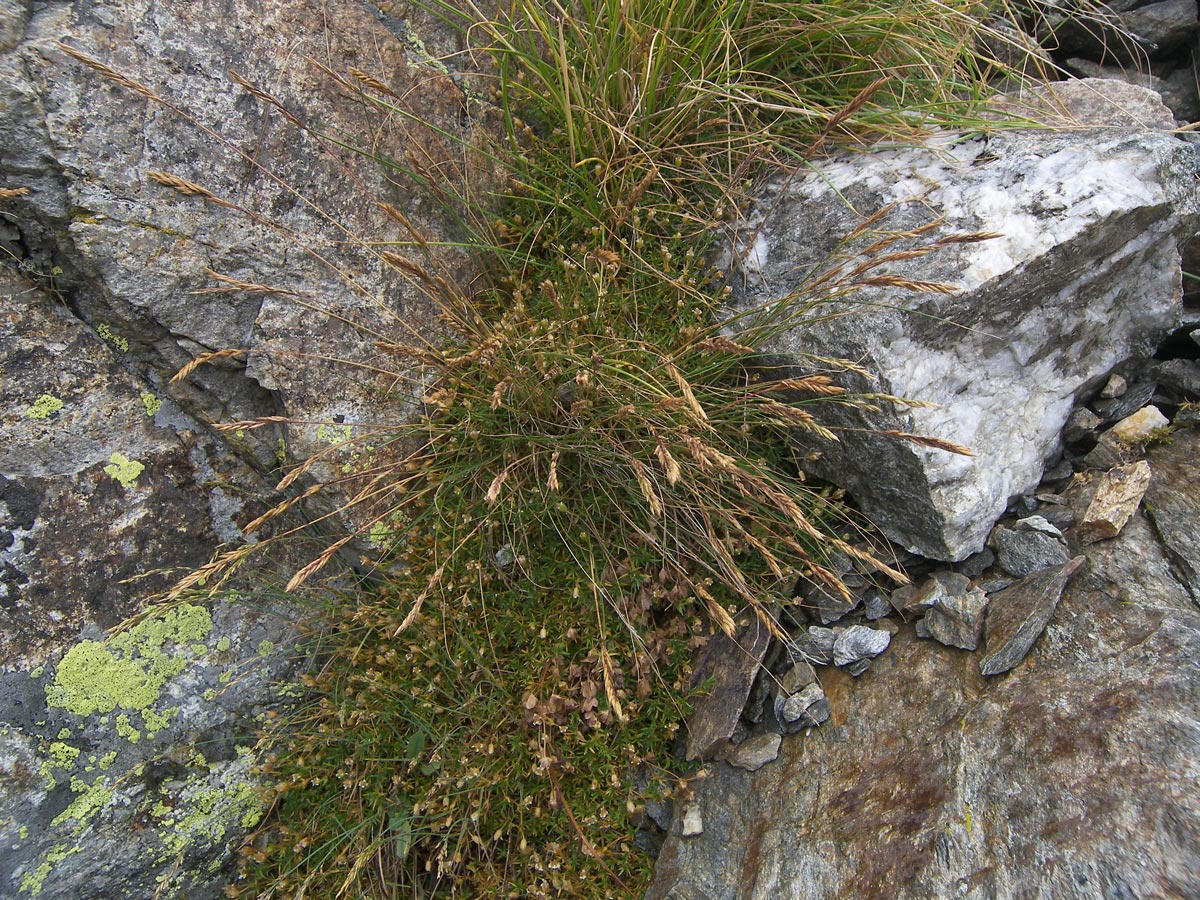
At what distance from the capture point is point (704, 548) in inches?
128

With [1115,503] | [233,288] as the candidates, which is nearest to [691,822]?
[1115,503]

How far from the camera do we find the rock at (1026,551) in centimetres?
300

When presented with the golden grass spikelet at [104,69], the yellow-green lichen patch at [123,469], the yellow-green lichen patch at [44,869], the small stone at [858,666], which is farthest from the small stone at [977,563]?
the yellow-green lichen patch at [44,869]

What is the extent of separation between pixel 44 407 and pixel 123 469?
38cm

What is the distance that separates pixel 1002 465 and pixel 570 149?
8.28 ft

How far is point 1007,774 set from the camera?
2.43m

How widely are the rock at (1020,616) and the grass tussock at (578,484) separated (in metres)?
0.66

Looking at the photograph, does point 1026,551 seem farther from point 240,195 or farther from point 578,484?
point 240,195

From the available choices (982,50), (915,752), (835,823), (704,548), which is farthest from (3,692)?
(982,50)

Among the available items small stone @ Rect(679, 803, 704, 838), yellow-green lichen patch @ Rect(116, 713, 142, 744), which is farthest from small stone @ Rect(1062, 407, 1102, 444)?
yellow-green lichen patch @ Rect(116, 713, 142, 744)

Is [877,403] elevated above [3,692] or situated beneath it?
elevated above

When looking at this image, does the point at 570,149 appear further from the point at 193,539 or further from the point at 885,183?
the point at 193,539

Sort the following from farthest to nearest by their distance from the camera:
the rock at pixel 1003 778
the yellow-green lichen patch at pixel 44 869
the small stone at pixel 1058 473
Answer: the small stone at pixel 1058 473 → the yellow-green lichen patch at pixel 44 869 → the rock at pixel 1003 778

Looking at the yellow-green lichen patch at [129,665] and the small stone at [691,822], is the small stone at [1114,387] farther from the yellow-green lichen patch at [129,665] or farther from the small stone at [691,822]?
the yellow-green lichen patch at [129,665]
